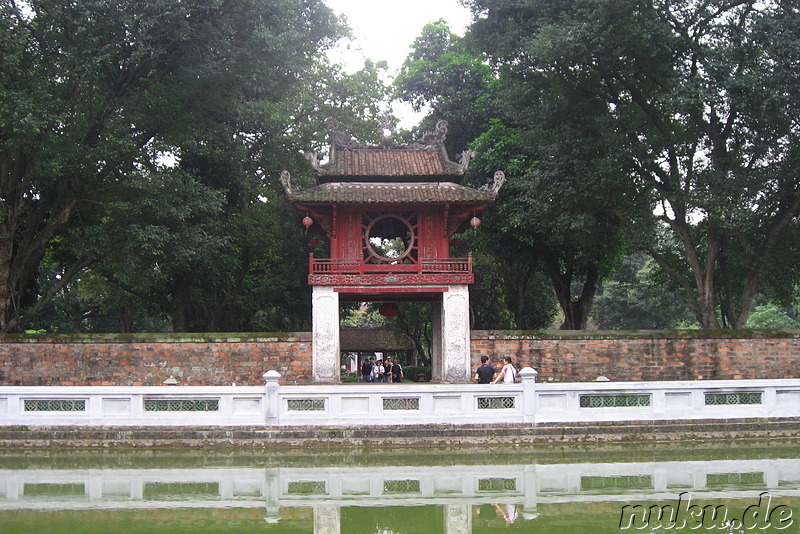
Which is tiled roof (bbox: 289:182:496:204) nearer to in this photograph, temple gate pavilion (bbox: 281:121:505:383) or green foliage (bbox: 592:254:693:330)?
temple gate pavilion (bbox: 281:121:505:383)

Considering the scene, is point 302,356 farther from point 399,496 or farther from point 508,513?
point 508,513

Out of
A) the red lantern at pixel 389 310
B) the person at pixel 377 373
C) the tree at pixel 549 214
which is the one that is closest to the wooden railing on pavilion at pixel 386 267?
the red lantern at pixel 389 310

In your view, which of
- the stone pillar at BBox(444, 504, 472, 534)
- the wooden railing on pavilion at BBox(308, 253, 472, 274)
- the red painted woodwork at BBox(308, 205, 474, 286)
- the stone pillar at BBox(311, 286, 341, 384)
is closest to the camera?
the stone pillar at BBox(444, 504, 472, 534)

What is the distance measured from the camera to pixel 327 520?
8875mm

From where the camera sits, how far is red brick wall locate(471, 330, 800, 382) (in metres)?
19.5

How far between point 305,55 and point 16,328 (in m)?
14.0

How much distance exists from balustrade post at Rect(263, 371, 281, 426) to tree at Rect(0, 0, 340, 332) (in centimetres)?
854

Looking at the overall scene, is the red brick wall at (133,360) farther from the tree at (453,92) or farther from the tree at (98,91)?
the tree at (453,92)

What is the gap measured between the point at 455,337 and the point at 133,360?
8.01 metres

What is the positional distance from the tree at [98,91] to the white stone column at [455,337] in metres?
8.60

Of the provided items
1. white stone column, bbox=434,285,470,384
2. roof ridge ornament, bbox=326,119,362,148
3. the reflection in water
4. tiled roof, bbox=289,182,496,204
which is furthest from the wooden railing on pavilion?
the reflection in water

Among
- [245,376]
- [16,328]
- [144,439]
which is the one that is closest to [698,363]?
[245,376]

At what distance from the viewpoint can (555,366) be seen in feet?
63.9

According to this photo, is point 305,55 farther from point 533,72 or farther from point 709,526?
point 709,526
